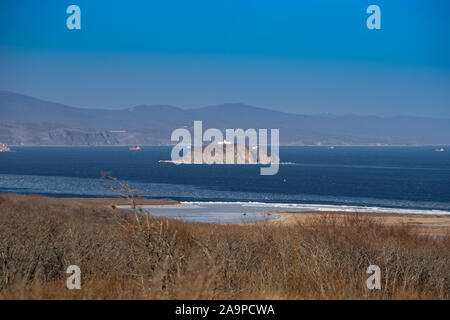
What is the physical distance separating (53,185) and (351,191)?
44.2 meters

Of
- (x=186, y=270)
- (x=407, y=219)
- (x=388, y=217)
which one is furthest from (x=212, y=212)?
(x=186, y=270)

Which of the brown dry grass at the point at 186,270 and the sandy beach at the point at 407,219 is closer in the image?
the brown dry grass at the point at 186,270

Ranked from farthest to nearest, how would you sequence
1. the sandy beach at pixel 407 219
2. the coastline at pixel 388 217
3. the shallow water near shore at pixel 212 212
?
the shallow water near shore at pixel 212 212, the sandy beach at pixel 407 219, the coastline at pixel 388 217

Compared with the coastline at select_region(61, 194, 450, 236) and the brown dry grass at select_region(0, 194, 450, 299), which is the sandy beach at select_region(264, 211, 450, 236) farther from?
the brown dry grass at select_region(0, 194, 450, 299)

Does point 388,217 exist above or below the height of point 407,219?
above

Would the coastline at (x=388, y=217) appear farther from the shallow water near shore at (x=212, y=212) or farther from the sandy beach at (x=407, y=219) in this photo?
the shallow water near shore at (x=212, y=212)

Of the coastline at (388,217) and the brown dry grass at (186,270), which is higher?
the brown dry grass at (186,270)

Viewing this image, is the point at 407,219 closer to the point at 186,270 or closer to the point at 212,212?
the point at 212,212

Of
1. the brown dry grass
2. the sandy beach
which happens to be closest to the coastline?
the sandy beach

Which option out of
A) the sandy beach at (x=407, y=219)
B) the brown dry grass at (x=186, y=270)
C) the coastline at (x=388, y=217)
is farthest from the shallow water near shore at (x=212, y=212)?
the brown dry grass at (x=186, y=270)

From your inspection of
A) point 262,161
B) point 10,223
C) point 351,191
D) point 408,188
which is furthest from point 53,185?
point 262,161

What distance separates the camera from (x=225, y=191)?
270 feet
